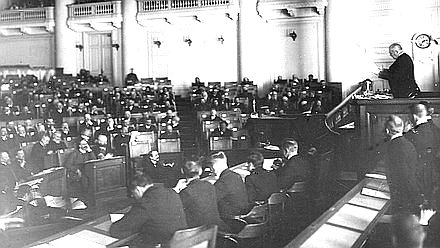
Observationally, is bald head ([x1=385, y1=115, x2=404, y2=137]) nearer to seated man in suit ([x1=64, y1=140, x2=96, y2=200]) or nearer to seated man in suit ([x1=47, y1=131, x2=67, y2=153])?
seated man in suit ([x1=64, y1=140, x2=96, y2=200])

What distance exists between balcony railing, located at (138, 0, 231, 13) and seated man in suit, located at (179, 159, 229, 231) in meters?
Result: 13.3

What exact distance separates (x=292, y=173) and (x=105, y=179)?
3.33m

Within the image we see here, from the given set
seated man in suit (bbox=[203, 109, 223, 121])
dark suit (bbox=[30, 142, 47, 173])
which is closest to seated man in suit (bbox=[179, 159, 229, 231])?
dark suit (bbox=[30, 142, 47, 173])

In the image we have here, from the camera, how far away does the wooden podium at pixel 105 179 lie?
8.20 metres

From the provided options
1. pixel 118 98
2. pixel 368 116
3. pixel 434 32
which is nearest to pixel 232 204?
pixel 368 116

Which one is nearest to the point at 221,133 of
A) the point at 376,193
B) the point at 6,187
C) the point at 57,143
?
the point at 57,143

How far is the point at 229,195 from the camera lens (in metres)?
5.25

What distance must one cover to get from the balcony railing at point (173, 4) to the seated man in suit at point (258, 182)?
472 inches

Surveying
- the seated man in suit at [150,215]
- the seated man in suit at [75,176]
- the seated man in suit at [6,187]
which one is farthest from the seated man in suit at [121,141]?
the seated man in suit at [150,215]

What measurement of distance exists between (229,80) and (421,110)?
530 inches

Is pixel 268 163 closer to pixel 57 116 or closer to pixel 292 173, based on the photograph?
pixel 292 173

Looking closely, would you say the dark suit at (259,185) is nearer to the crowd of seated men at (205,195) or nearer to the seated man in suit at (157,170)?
the crowd of seated men at (205,195)

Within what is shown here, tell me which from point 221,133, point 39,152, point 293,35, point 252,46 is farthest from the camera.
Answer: point 252,46

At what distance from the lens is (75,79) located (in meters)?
16.7
